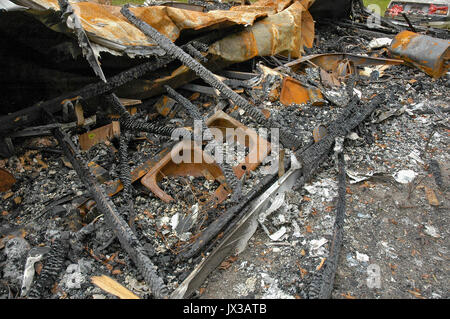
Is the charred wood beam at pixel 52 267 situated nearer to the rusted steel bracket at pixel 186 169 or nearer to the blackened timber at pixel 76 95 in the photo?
the rusted steel bracket at pixel 186 169

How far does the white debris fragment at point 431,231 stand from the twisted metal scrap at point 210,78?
1.54 m

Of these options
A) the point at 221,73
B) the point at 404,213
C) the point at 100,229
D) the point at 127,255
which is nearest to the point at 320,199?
the point at 404,213

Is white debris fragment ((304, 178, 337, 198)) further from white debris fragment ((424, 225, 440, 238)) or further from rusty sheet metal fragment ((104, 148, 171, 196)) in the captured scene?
rusty sheet metal fragment ((104, 148, 171, 196))

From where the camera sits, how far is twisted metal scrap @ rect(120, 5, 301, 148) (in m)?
3.42

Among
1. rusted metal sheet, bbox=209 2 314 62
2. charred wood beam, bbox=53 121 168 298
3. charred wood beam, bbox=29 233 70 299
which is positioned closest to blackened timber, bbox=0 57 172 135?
charred wood beam, bbox=53 121 168 298

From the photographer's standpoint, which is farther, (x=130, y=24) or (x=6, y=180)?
(x=130, y=24)

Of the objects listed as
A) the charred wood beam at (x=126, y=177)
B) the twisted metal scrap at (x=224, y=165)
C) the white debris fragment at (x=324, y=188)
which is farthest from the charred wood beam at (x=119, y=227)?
the white debris fragment at (x=324, y=188)

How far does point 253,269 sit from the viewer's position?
2539 mm

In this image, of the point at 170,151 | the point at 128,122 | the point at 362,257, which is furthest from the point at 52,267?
the point at 362,257

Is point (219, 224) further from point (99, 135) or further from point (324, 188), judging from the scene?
point (99, 135)

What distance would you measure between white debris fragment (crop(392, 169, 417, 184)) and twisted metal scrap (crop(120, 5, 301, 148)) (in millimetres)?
1219

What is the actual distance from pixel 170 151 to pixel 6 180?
1727mm

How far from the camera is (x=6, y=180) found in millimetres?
3094
